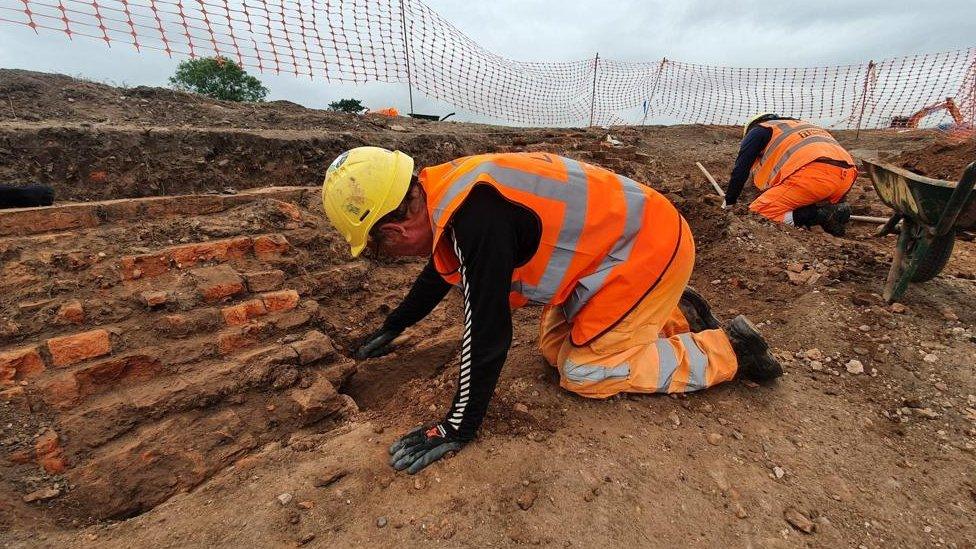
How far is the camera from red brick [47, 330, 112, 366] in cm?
215

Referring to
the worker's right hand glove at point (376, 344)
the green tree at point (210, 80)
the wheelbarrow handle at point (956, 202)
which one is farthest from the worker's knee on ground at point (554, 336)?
the green tree at point (210, 80)

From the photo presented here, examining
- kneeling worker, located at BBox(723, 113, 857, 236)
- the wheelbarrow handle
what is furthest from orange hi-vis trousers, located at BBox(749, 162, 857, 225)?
the wheelbarrow handle

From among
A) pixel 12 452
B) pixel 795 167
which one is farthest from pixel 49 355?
pixel 795 167

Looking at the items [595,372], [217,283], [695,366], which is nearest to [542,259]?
[595,372]

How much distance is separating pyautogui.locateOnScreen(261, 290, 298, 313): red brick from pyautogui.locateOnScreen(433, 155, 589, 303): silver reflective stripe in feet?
4.79

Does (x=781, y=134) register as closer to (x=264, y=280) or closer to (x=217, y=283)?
(x=264, y=280)

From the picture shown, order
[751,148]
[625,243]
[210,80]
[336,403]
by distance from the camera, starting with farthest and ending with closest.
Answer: [210,80], [751,148], [336,403], [625,243]

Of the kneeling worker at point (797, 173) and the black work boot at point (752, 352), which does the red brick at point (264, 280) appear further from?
the kneeling worker at point (797, 173)

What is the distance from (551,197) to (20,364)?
7.80ft

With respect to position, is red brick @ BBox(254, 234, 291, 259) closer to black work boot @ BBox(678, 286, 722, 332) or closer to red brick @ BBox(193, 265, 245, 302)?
red brick @ BBox(193, 265, 245, 302)

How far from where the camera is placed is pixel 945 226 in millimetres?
2844

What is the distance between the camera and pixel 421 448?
1.98 metres

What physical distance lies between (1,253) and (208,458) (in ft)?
4.80

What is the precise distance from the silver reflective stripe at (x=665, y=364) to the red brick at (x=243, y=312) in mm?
2179
